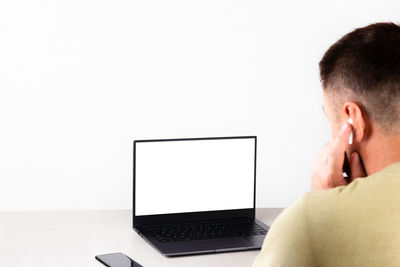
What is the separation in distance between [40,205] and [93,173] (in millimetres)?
188

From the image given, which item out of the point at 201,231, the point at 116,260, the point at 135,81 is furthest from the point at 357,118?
the point at 135,81

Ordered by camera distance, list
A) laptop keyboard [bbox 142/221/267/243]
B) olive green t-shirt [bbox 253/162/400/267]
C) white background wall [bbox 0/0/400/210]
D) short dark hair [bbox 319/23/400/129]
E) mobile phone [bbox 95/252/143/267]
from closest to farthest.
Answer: olive green t-shirt [bbox 253/162/400/267] < short dark hair [bbox 319/23/400/129] < mobile phone [bbox 95/252/143/267] < laptop keyboard [bbox 142/221/267/243] < white background wall [bbox 0/0/400/210]

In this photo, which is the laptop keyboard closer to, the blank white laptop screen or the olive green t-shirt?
the blank white laptop screen

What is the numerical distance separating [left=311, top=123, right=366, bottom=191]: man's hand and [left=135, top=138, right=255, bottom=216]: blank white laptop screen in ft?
2.28

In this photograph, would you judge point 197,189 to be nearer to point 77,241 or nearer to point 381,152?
point 77,241

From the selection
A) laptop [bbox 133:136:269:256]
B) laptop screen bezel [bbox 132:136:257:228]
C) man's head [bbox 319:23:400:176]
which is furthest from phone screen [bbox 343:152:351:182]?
laptop screen bezel [bbox 132:136:257:228]

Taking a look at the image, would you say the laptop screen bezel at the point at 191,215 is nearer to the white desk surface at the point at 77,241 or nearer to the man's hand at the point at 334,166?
the white desk surface at the point at 77,241

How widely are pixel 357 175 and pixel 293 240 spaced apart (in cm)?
27

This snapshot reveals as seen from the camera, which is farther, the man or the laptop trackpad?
the laptop trackpad

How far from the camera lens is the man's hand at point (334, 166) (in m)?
1.13

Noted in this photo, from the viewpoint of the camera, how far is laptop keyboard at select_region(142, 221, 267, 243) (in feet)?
5.91

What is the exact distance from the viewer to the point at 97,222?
1966mm

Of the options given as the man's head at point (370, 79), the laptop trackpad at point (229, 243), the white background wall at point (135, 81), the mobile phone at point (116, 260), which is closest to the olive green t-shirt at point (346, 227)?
the man's head at point (370, 79)

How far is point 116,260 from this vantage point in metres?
1.56
